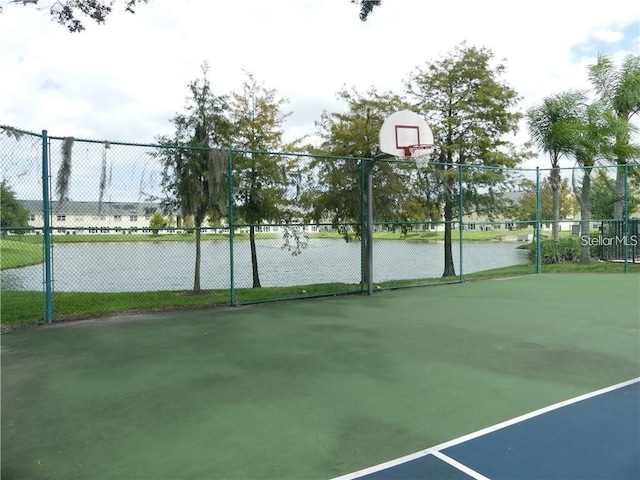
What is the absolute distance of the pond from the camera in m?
9.04

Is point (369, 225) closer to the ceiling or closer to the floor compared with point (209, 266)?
closer to the ceiling

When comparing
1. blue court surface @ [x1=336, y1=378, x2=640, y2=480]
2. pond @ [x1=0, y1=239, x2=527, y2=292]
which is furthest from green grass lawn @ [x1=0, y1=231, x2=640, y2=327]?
blue court surface @ [x1=336, y1=378, x2=640, y2=480]

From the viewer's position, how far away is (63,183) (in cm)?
690

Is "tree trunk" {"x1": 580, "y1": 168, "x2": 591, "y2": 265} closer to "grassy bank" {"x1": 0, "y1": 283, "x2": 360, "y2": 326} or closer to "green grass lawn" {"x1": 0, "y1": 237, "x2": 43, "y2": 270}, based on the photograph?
"grassy bank" {"x1": 0, "y1": 283, "x2": 360, "y2": 326}

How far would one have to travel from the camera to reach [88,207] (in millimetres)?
7129

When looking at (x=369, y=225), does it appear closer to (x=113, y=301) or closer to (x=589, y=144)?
(x=113, y=301)

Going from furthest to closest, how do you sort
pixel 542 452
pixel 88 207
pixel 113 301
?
pixel 113 301
pixel 88 207
pixel 542 452

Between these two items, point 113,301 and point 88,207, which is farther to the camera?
point 113,301

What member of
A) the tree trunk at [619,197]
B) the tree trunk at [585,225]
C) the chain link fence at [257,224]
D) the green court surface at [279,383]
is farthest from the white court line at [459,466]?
the tree trunk at [619,197]

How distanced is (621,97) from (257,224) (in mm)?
14094

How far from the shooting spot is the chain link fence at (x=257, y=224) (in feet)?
23.2

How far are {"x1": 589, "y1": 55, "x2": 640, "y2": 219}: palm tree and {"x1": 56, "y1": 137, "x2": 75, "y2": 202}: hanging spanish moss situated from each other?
631 inches

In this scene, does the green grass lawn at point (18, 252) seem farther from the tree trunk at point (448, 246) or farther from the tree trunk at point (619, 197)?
the tree trunk at point (619, 197)

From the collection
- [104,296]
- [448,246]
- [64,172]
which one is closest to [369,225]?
[64,172]
